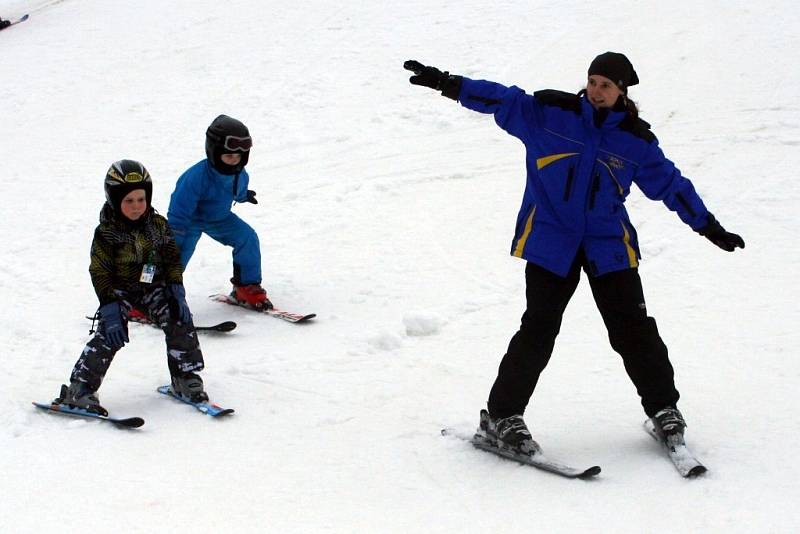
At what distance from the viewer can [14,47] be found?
1506cm

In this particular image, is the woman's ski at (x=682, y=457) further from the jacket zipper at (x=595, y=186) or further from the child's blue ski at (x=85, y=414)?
the child's blue ski at (x=85, y=414)

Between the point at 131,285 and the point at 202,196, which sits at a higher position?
the point at 202,196

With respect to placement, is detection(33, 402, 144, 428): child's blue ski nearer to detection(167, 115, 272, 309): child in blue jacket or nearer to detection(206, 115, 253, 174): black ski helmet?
detection(167, 115, 272, 309): child in blue jacket

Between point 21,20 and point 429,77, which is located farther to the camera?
point 21,20

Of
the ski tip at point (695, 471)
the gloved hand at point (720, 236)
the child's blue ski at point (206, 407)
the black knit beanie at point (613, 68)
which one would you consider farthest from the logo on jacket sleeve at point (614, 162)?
the child's blue ski at point (206, 407)

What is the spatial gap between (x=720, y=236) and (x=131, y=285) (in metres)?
3.06

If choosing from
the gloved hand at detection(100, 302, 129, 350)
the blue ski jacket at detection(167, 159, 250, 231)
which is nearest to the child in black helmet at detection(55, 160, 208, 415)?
the gloved hand at detection(100, 302, 129, 350)

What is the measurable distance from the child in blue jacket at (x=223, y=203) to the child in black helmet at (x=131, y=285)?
1219 mm

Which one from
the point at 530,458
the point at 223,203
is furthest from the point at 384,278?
the point at 530,458

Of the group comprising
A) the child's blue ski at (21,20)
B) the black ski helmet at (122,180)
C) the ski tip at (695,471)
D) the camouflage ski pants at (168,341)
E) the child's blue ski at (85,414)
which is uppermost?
the child's blue ski at (21,20)

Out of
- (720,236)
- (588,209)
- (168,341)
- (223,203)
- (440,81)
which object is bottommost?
(168,341)

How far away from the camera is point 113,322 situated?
5.10 m

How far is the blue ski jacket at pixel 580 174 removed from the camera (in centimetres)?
432

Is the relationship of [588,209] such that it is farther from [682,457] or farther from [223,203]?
[223,203]
